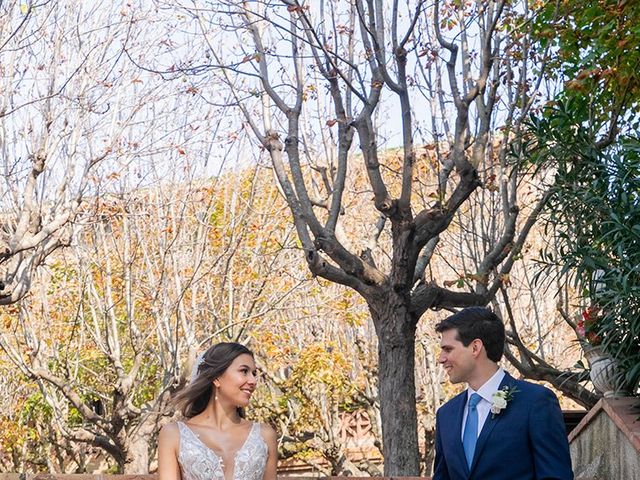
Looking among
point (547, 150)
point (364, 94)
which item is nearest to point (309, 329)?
point (364, 94)

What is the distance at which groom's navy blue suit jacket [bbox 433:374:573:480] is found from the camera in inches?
162

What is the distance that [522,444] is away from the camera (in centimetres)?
420

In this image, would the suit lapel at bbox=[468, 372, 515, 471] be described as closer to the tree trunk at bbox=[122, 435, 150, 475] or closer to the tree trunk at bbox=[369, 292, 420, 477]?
the tree trunk at bbox=[369, 292, 420, 477]

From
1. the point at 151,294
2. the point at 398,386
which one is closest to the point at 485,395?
the point at 398,386

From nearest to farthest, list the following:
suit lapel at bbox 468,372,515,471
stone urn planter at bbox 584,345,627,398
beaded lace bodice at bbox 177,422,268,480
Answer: suit lapel at bbox 468,372,515,471 < beaded lace bodice at bbox 177,422,268,480 < stone urn planter at bbox 584,345,627,398

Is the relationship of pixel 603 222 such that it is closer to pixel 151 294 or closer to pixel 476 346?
pixel 476 346

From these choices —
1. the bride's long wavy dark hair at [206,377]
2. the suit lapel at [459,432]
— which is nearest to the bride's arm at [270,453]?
the bride's long wavy dark hair at [206,377]

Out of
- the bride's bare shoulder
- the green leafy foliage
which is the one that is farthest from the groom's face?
the green leafy foliage

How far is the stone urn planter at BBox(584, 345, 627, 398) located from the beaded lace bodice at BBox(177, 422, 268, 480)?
2873 mm

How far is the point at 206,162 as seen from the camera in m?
16.4

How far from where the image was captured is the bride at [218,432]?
17.1 feet

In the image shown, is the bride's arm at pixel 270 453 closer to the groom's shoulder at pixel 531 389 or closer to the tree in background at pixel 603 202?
the groom's shoulder at pixel 531 389

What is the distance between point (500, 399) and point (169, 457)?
73.1 inches

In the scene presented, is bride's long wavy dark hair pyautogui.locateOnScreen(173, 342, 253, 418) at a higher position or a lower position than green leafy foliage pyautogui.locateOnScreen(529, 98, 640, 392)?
lower
